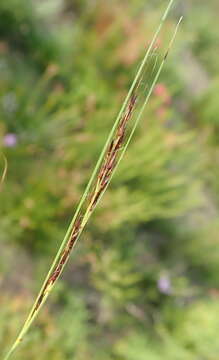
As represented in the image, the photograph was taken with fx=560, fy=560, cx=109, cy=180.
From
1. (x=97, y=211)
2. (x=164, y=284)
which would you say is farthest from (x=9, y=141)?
(x=164, y=284)

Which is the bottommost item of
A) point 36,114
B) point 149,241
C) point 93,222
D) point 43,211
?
point 149,241

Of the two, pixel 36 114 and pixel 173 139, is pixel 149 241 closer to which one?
pixel 173 139

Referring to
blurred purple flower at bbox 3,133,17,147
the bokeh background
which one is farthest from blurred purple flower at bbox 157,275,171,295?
blurred purple flower at bbox 3,133,17,147

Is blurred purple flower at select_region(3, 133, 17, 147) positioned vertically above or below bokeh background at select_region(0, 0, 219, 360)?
above

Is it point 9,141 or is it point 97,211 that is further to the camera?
point 97,211

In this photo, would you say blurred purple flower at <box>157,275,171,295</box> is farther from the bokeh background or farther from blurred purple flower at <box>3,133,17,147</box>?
blurred purple flower at <box>3,133,17,147</box>

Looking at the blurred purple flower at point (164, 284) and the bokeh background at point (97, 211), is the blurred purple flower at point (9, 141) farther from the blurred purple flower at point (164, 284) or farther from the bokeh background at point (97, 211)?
the blurred purple flower at point (164, 284)

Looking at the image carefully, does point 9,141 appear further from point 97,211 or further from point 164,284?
point 164,284

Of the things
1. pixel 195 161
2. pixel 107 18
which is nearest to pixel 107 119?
pixel 195 161
